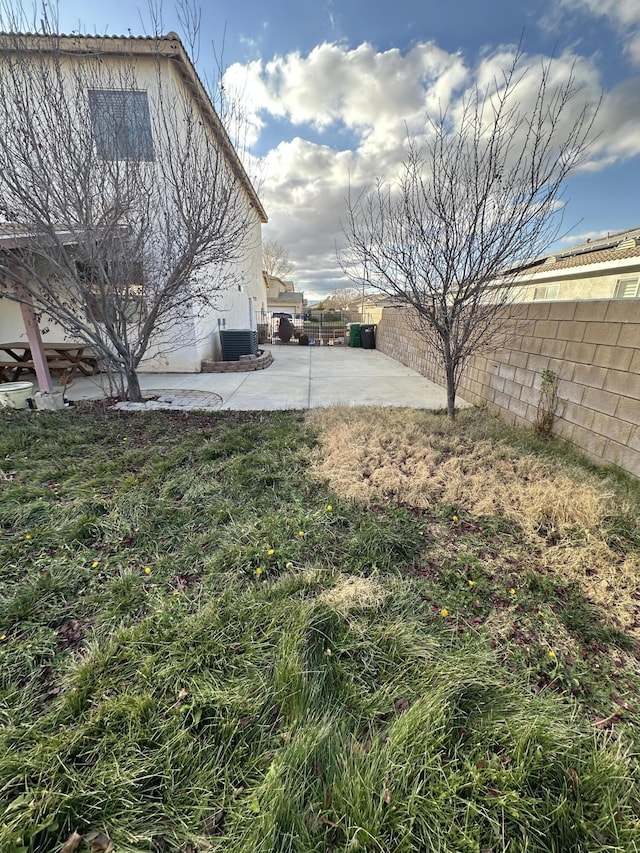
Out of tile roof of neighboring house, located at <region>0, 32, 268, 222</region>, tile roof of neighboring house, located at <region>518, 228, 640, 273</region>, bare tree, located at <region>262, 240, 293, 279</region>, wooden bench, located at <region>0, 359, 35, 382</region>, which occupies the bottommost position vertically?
wooden bench, located at <region>0, 359, 35, 382</region>

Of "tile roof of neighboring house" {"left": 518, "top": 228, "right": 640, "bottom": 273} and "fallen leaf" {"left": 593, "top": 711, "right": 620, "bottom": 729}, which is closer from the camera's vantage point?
"fallen leaf" {"left": 593, "top": 711, "right": 620, "bottom": 729}

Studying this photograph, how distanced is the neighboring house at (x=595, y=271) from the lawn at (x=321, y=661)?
9321mm

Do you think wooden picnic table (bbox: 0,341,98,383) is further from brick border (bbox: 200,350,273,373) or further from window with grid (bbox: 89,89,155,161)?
window with grid (bbox: 89,89,155,161)

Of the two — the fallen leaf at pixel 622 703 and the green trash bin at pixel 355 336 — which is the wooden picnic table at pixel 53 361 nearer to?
the fallen leaf at pixel 622 703

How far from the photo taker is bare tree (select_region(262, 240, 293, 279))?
37.2 metres

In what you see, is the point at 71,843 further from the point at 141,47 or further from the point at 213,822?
the point at 141,47

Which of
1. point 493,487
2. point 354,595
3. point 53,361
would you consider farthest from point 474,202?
point 53,361

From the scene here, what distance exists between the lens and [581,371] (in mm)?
3377

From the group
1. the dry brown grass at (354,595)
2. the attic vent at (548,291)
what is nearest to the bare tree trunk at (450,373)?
the dry brown grass at (354,595)

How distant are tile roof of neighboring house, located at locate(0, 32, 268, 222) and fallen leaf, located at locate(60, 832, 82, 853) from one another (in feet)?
21.4

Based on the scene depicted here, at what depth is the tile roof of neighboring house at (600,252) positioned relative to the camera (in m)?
10.9

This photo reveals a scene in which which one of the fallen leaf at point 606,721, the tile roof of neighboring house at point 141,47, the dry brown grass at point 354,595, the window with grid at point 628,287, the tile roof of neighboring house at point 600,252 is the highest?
the tile roof of neighboring house at point 141,47

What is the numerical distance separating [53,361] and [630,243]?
16874 millimetres

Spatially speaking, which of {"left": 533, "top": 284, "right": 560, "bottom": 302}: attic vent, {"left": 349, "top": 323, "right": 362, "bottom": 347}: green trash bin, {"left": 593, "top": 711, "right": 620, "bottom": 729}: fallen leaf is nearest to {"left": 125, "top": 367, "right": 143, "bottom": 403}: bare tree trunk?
{"left": 593, "top": 711, "right": 620, "bottom": 729}: fallen leaf
